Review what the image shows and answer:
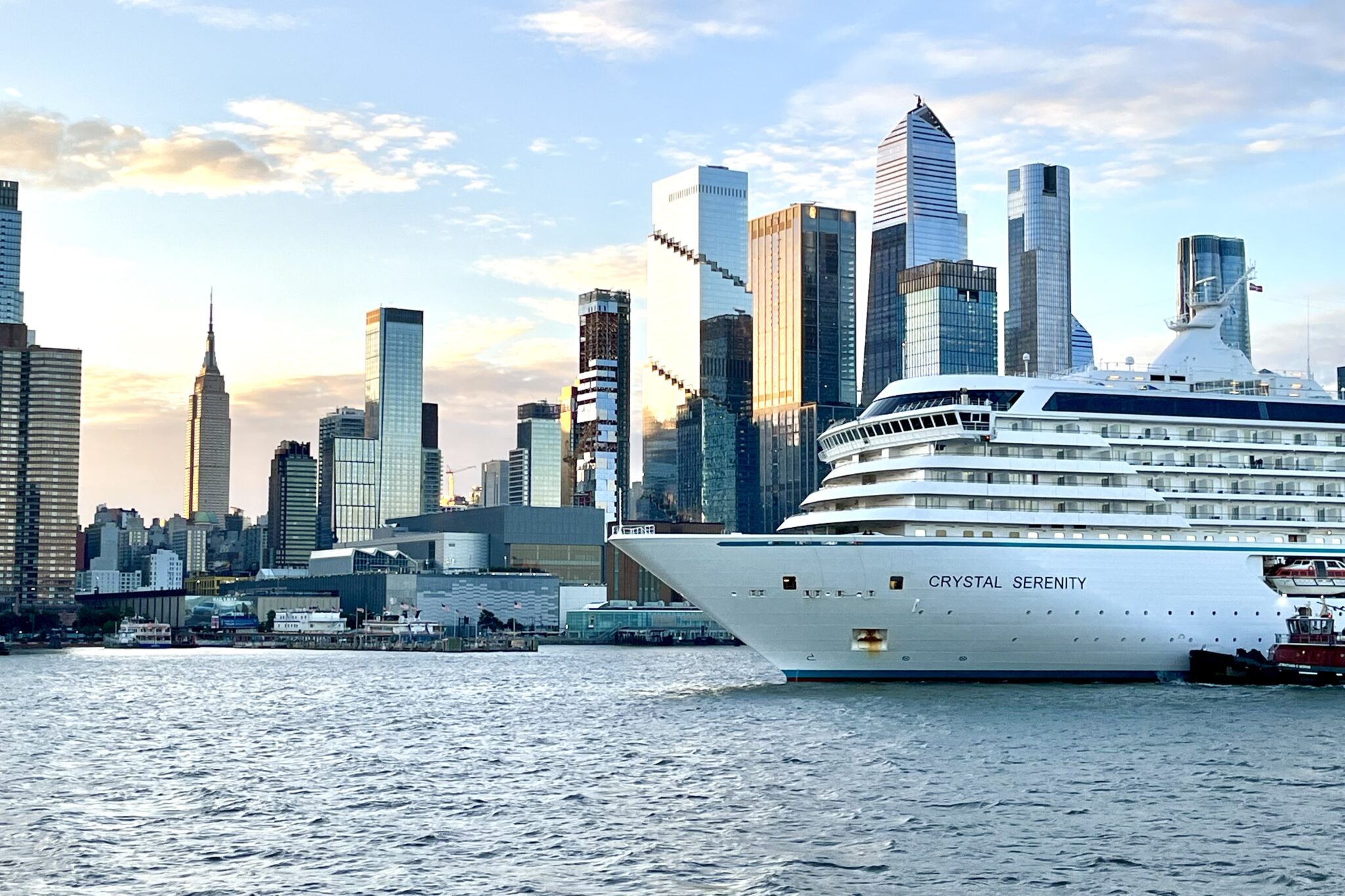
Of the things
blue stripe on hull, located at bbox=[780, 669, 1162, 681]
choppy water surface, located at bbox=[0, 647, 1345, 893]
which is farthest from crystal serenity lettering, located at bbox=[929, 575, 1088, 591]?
choppy water surface, located at bbox=[0, 647, 1345, 893]

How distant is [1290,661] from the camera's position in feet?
265

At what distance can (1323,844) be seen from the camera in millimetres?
40281

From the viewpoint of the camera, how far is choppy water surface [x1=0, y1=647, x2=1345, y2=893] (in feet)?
123

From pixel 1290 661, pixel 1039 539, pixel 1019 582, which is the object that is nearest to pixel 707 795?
pixel 1019 582

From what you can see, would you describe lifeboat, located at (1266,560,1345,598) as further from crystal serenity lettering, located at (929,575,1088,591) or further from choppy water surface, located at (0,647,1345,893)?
crystal serenity lettering, located at (929,575,1088,591)

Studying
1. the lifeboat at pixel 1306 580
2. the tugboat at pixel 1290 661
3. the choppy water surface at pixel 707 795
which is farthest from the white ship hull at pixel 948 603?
the lifeboat at pixel 1306 580

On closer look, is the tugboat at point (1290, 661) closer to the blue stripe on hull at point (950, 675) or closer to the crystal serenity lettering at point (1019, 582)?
the blue stripe on hull at point (950, 675)

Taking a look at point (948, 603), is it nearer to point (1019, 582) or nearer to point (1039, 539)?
point (1019, 582)

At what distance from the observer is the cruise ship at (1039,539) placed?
76.8 metres

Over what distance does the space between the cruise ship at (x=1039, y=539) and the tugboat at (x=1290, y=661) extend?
82 centimetres

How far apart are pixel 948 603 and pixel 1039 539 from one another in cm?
587

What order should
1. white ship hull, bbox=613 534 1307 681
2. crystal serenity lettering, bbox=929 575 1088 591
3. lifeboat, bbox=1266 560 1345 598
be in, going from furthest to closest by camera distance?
lifeboat, bbox=1266 560 1345 598 < crystal serenity lettering, bbox=929 575 1088 591 < white ship hull, bbox=613 534 1307 681

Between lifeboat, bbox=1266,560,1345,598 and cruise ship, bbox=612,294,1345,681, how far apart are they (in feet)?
0.33

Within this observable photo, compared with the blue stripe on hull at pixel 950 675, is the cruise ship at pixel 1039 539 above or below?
above
